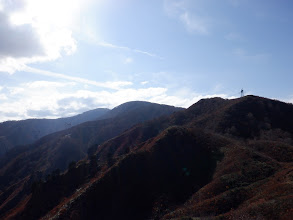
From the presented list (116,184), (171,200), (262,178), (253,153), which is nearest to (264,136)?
(253,153)

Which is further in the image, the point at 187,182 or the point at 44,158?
the point at 44,158

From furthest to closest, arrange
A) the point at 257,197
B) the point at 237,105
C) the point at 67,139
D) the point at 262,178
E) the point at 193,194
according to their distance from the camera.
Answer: the point at 67,139 < the point at 237,105 < the point at 193,194 < the point at 262,178 < the point at 257,197

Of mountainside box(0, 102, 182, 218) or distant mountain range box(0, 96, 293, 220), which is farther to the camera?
mountainside box(0, 102, 182, 218)

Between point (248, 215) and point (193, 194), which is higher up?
point (248, 215)

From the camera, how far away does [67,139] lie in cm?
15425

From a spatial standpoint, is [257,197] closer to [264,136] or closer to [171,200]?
[171,200]

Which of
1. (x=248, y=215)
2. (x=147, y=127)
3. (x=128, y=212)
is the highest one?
(x=147, y=127)

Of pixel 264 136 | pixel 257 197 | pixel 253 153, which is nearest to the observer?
pixel 257 197

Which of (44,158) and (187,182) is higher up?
(187,182)

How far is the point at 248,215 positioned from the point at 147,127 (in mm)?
96597

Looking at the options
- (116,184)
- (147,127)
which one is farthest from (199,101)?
(116,184)

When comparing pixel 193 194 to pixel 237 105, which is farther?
pixel 237 105

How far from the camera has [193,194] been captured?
33875 mm

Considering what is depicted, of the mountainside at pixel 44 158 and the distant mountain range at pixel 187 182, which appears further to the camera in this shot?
the mountainside at pixel 44 158
